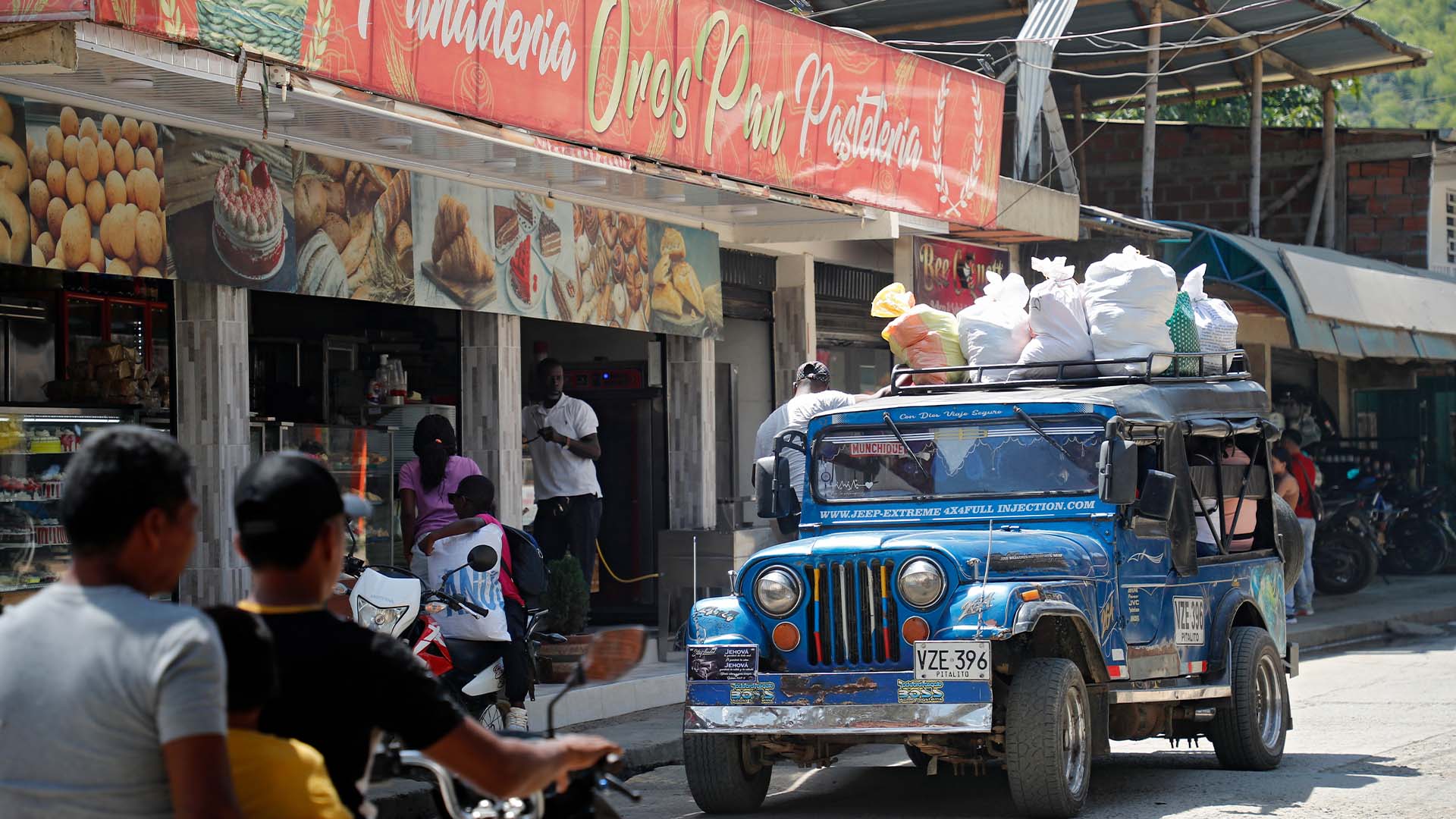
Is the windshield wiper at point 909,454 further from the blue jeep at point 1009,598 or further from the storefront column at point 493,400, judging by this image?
the storefront column at point 493,400

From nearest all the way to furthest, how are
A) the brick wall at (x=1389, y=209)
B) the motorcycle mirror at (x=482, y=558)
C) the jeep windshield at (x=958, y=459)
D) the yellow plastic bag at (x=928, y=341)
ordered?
the motorcycle mirror at (x=482, y=558) → the jeep windshield at (x=958, y=459) → the yellow plastic bag at (x=928, y=341) → the brick wall at (x=1389, y=209)

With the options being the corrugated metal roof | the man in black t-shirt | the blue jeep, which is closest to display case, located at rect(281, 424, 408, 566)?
the blue jeep

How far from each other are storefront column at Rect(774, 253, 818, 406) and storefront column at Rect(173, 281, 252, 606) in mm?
7494

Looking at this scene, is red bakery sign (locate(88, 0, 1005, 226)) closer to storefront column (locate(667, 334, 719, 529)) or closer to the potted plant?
storefront column (locate(667, 334, 719, 529))

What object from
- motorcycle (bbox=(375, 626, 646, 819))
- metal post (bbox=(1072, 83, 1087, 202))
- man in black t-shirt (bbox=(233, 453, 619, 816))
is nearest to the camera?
man in black t-shirt (bbox=(233, 453, 619, 816))

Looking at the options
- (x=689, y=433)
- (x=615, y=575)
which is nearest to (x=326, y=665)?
(x=689, y=433)

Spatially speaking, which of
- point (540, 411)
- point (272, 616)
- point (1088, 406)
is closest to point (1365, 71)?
point (540, 411)

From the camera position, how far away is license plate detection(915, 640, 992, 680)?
746cm

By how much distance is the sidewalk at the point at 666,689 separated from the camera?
33.3ft

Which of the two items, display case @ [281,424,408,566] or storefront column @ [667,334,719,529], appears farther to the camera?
storefront column @ [667,334,719,529]

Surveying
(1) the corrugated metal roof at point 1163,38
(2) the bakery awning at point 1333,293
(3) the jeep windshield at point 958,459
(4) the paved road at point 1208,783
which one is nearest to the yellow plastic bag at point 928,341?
(3) the jeep windshield at point 958,459

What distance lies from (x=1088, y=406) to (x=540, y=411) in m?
5.83

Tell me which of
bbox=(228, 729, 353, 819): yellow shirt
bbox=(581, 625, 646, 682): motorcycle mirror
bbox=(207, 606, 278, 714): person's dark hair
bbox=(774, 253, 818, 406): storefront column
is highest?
bbox=(774, 253, 818, 406): storefront column

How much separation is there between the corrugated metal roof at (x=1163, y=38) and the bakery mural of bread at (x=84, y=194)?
9.68 meters
